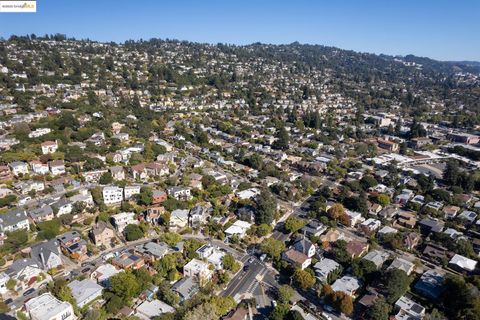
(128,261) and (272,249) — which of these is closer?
(128,261)

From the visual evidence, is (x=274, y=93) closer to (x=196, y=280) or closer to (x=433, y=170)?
(x=433, y=170)

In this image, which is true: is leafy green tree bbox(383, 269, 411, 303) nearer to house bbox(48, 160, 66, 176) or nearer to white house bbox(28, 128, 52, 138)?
house bbox(48, 160, 66, 176)

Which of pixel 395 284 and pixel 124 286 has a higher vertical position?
pixel 395 284

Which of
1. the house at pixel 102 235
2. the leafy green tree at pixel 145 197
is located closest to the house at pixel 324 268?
the house at pixel 102 235

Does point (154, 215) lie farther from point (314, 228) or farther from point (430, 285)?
point (430, 285)

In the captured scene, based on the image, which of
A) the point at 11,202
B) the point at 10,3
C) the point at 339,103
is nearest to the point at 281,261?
the point at 11,202

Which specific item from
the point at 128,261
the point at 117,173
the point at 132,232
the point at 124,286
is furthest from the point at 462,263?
the point at 117,173
